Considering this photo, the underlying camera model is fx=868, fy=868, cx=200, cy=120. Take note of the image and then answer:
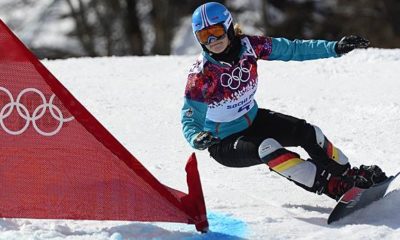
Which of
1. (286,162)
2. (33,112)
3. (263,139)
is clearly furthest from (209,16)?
(33,112)

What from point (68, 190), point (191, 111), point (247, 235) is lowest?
point (247, 235)

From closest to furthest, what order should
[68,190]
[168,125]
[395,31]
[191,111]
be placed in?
[68,190] → [191,111] → [168,125] → [395,31]

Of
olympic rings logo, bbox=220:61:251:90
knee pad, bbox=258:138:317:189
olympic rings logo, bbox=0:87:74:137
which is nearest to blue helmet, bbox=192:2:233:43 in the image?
olympic rings logo, bbox=220:61:251:90

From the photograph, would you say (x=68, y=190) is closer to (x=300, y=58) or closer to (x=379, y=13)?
(x=300, y=58)

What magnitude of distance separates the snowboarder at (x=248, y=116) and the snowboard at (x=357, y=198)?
0.23 feet

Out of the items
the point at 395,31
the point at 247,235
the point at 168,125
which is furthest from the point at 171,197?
the point at 395,31

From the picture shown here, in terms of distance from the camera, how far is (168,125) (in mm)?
7883

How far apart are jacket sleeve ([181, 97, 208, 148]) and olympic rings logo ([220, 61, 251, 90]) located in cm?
21

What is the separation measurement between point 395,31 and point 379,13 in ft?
2.87

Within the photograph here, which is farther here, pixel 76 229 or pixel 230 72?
pixel 230 72

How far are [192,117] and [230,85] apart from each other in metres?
0.36

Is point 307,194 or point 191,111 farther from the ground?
point 191,111

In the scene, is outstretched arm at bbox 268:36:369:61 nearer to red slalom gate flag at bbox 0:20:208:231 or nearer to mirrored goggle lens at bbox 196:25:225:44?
mirrored goggle lens at bbox 196:25:225:44

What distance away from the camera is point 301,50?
5.38 meters
